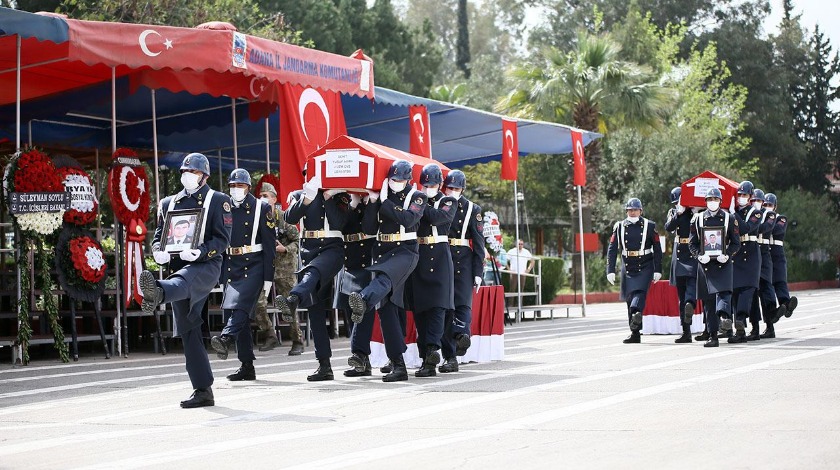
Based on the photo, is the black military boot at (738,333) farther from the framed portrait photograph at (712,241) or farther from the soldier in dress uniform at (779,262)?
the soldier in dress uniform at (779,262)

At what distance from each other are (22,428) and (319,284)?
3.66 metres

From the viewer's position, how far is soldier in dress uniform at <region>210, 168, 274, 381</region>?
41.3 ft

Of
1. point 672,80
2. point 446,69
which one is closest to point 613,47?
point 672,80

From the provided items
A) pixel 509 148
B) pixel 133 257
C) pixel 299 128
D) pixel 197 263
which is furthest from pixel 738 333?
pixel 197 263

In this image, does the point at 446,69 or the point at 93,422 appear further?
the point at 446,69

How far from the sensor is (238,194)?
12.9m

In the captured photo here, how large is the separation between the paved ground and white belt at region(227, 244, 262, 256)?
4.26 feet

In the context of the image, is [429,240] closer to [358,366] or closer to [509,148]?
[358,366]

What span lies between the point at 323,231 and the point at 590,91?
83.6ft

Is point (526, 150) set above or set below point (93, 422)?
above

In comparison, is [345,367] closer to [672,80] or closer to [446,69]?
[672,80]

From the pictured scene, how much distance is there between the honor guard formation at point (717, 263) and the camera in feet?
55.0

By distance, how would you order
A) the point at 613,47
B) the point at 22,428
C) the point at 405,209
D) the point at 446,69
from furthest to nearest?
the point at 446,69 → the point at 613,47 → the point at 405,209 → the point at 22,428

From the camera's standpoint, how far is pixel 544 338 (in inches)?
762
